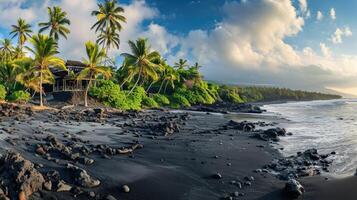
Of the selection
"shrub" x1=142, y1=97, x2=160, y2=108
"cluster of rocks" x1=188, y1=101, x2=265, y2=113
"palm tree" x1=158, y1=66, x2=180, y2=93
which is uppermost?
"palm tree" x1=158, y1=66, x2=180, y2=93

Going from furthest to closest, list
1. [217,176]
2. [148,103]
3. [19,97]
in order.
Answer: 1. [148,103]
2. [19,97]
3. [217,176]

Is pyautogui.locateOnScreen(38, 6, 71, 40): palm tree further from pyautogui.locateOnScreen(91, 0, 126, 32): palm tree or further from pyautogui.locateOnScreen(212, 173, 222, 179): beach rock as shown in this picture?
pyautogui.locateOnScreen(212, 173, 222, 179): beach rock

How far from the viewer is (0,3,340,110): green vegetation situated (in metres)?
41.1

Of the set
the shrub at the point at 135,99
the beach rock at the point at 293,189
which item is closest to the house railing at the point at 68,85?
the shrub at the point at 135,99

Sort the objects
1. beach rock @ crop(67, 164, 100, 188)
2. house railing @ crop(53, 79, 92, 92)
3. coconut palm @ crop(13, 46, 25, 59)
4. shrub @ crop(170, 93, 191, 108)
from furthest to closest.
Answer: shrub @ crop(170, 93, 191, 108)
coconut palm @ crop(13, 46, 25, 59)
house railing @ crop(53, 79, 92, 92)
beach rock @ crop(67, 164, 100, 188)

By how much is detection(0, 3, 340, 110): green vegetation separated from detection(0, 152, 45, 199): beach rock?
2973cm

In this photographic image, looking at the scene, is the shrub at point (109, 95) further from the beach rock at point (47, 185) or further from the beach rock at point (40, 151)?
the beach rock at point (47, 185)

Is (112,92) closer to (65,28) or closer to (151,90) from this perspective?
(65,28)

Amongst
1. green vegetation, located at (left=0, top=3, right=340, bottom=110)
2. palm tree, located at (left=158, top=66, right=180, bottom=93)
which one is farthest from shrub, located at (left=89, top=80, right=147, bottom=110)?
palm tree, located at (left=158, top=66, right=180, bottom=93)

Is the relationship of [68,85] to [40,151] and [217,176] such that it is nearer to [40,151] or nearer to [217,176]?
[40,151]

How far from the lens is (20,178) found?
33.5 feet

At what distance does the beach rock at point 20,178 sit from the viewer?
993 cm

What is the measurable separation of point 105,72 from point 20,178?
3605 centimetres

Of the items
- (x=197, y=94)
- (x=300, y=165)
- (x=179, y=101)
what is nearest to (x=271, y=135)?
(x=300, y=165)
